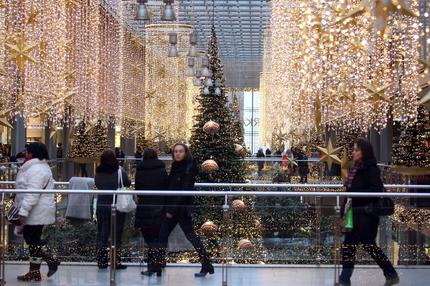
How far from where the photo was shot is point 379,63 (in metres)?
16.9

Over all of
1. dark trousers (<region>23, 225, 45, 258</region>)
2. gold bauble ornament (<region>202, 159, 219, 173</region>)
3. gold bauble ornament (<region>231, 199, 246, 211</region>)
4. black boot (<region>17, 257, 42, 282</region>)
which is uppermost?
gold bauble ornament (<region>202, 159, 219, 173</region>)

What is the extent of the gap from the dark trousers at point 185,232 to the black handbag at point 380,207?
1409 millimetres

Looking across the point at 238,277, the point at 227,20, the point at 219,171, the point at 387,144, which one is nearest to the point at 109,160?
the point at 238,277

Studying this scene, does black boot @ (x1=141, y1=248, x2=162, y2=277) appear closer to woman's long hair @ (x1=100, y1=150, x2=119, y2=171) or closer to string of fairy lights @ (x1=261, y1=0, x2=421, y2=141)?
woman's long hair @ (x1=100, y1=150, x2=119, y2=171)

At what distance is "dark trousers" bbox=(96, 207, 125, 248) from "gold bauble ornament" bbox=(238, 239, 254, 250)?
98cm

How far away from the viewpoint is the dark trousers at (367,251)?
6.70 m

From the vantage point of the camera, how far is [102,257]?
22.8 feet

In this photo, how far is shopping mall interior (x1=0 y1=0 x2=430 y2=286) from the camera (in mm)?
6766

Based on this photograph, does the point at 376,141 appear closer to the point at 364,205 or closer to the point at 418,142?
the point at 418,142

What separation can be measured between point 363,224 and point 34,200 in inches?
106

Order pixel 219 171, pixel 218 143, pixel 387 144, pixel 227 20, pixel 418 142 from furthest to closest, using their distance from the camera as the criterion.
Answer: pixel 227 20 → pixel 387 144 → pixel 418 142 → pixel 218 143 → pixel 219 171

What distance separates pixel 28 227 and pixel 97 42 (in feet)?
48.4

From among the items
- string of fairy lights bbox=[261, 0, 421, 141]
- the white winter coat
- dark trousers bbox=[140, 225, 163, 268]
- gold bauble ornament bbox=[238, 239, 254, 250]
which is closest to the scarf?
gold bauble ornament bbox=[238, 239, 254, 250]

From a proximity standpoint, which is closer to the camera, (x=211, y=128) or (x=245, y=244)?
A: (x=245, y=244)
